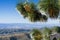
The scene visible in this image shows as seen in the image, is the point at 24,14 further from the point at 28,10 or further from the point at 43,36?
the point at 43,36

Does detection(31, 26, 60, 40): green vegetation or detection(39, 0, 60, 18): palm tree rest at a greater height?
detection(39, 0, 60, 18): palm tree

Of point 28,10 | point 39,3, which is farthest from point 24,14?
point 39,3

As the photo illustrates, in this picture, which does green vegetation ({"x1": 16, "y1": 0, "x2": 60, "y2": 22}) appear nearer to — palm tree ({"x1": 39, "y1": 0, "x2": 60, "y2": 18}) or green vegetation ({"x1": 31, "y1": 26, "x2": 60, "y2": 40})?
palm tree ({"x1": 39, "y1": 0, "x2": 60, "y2": 18})

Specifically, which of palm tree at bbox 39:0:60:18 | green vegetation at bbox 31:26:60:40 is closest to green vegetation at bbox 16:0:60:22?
palm tree at bbox 39:0:60:18

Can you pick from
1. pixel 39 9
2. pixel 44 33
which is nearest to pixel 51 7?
pixel 39 9

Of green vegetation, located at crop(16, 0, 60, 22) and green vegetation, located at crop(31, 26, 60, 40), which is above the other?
green vegetation, located at crop(16, 0, 60, 22)

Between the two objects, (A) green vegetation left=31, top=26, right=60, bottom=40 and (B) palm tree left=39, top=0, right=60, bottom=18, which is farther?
(A) green vegetation left=31, top=26, right=60, bottom=40

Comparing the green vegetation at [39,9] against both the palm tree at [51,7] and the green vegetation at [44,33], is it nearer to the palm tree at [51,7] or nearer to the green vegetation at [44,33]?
the palm tree at [51,7]

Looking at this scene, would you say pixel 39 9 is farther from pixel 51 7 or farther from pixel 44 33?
pixel 44 33
